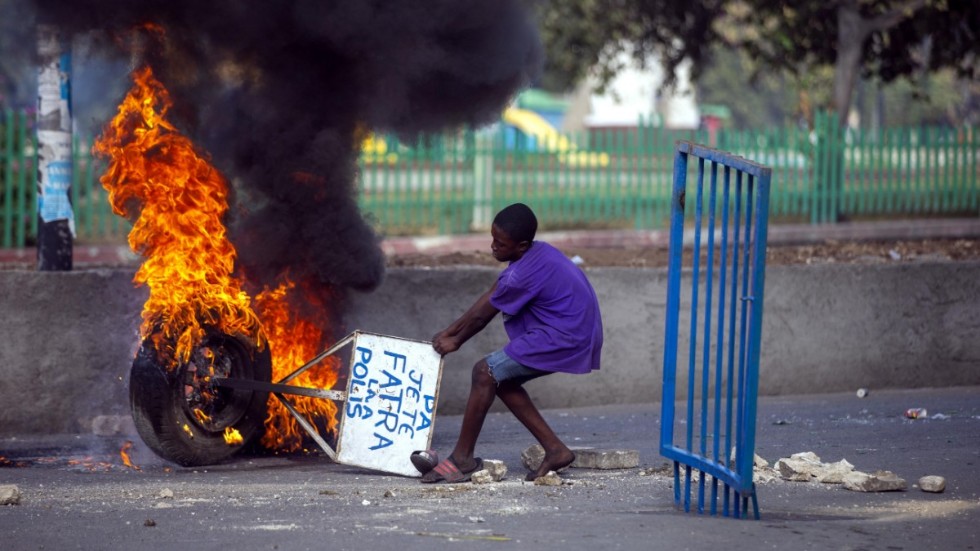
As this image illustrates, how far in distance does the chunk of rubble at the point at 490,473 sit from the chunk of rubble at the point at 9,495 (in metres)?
2.27

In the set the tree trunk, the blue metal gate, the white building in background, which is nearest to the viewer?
the blue metal gate

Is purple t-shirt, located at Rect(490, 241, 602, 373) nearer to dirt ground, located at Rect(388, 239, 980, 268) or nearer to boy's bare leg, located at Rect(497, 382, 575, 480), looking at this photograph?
boy's bare leg, located at Rect(497, 382, 575, 480)

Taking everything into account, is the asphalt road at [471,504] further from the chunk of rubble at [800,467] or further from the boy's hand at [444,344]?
the boy's hand at [444,344]

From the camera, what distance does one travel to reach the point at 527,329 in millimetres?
6988

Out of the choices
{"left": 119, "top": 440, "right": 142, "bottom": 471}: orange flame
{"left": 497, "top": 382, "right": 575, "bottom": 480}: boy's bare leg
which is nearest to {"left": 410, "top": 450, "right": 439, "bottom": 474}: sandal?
{"left": 497, "top": 382, "right": 575, "bottom": 480}: boy's bare leg

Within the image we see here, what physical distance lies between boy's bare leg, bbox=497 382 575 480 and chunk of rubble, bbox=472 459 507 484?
0.49 ft

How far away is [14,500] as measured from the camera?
6348 millimetres

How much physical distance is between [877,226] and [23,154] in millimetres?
11598

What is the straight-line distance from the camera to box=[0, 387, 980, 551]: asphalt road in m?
5.56

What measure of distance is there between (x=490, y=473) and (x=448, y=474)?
226 millimetres

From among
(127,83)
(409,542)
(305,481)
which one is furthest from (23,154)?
(409,542)

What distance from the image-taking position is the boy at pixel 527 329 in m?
6.88

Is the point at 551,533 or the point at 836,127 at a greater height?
the point at 836,127

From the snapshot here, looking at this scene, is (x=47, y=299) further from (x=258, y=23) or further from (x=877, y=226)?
(x=877, y=226)
